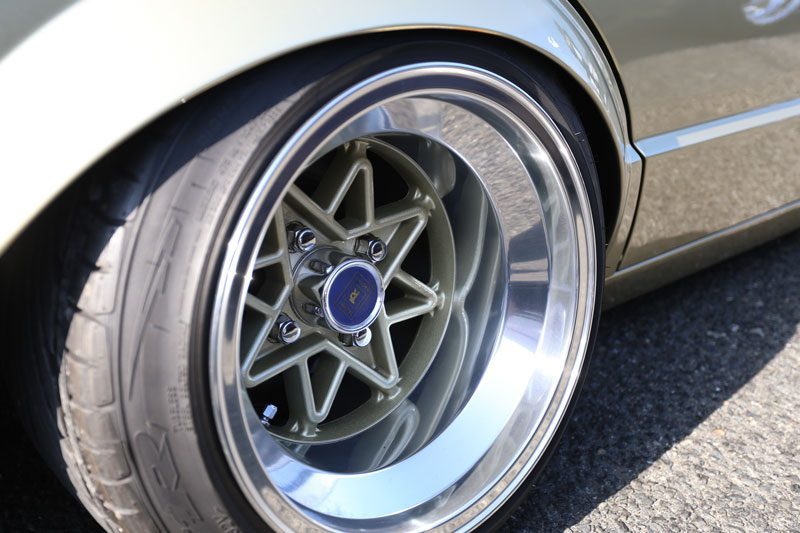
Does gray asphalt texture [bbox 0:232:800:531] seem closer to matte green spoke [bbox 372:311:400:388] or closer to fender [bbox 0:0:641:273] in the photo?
matte green spoke [bbox 372:311:400:388]

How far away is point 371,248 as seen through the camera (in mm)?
1600

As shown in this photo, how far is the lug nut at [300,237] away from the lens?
4.84 ft

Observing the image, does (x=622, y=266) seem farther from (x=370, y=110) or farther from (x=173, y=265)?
(x=173, y=265)

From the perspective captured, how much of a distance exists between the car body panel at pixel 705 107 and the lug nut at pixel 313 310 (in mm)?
726

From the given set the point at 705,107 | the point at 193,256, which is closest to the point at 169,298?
the point at 193,256

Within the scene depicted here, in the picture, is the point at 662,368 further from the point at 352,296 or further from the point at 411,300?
the point at 352,296

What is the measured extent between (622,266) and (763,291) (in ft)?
2.91

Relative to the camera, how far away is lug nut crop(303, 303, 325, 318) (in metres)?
1.50

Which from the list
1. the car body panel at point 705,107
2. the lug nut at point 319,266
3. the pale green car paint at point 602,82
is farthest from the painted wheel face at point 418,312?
the car body panel at point 705,107

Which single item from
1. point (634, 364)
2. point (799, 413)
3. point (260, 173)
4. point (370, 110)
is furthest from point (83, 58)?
point (799, 413)

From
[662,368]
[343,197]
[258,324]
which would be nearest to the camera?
[258,324]

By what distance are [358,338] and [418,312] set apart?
0.54 feet

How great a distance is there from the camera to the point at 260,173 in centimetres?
115

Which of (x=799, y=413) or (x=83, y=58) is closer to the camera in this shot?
(x=83, y=58)
